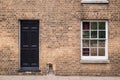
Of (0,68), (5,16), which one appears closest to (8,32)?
(5,16)

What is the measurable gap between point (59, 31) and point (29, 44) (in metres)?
1.67

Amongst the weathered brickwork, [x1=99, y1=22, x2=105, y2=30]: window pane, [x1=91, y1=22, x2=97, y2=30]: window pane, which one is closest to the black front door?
the weathered brickwork

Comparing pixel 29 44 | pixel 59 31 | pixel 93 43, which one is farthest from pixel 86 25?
pixel 29 44

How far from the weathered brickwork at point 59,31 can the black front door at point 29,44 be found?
0.31 meters

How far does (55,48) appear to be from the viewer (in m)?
15.3

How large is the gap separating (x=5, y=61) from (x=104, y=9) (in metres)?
5.57

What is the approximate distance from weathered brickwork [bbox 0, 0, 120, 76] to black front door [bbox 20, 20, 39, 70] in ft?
1.01

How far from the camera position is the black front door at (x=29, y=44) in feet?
50.9

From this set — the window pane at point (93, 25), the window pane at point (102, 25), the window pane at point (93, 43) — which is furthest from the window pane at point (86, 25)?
the window pane at point (93, 43)

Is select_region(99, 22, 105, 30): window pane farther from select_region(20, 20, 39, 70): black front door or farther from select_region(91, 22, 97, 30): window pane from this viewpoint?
select_region(20, 20, 39, 70): black front door

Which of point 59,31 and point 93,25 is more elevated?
point 93,25

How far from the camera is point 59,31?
603 inches

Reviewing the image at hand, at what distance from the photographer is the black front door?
50.9 ft

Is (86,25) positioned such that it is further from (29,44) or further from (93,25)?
→ (29,44)
